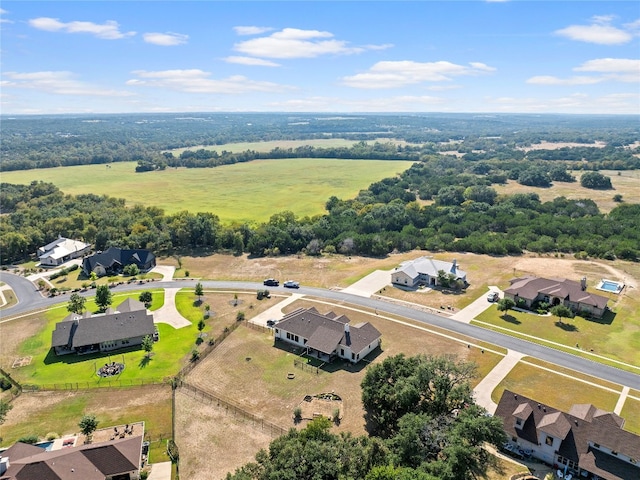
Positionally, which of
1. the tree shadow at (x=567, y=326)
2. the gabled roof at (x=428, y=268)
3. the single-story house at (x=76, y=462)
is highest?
the gabled roof at (x=428, y=268)

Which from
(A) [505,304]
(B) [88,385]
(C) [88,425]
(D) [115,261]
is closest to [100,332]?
(B) [88,385]

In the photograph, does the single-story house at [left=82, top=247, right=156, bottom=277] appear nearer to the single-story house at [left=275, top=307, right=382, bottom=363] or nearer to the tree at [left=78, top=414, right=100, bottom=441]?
the single-story house at [left=275, top=307, right=382, bottom=363]

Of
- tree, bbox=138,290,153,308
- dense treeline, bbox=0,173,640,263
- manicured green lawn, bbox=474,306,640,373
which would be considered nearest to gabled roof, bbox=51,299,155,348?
tree, bbox=138,290,153,308

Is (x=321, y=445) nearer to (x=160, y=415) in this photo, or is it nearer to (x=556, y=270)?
(x=160, y=415)

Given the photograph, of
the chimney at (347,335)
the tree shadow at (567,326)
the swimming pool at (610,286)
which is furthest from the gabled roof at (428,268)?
the chimney at (347,335)

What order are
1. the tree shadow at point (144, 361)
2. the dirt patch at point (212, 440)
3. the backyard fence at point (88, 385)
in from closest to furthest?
the dirt patch at point (212, 440) → the backyard fence at point (88, 385) → the tree shadow at point (144, 361)

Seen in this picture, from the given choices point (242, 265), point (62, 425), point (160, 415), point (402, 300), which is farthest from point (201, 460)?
point (242, 265)

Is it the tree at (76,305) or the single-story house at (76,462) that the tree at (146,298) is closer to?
the tree at (76,305)
